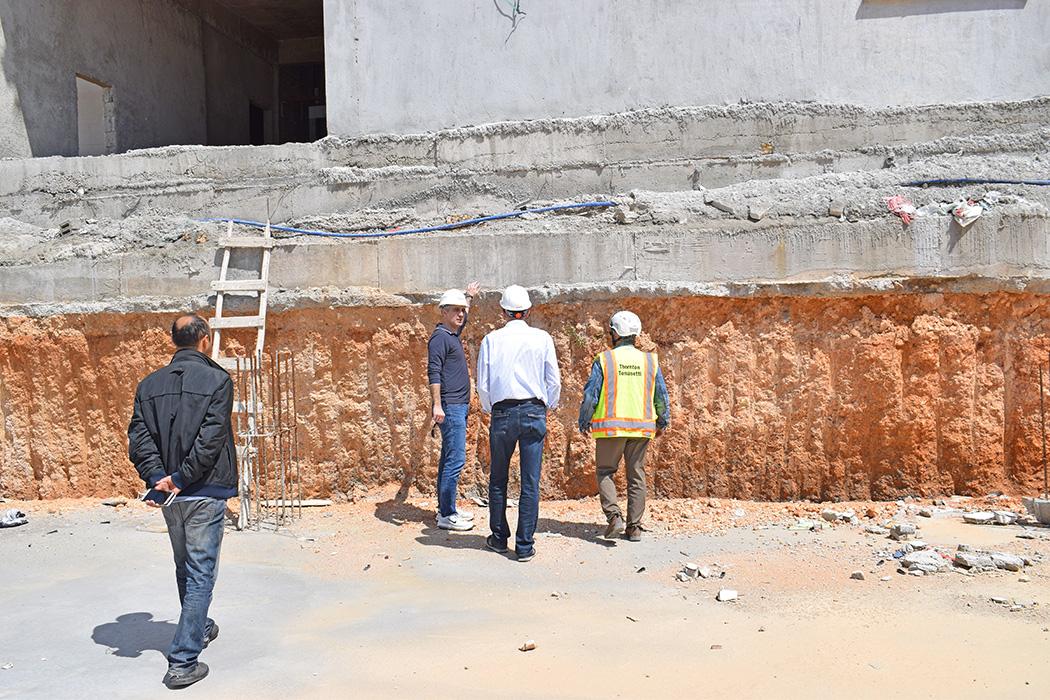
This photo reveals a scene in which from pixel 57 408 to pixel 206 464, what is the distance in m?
4.97

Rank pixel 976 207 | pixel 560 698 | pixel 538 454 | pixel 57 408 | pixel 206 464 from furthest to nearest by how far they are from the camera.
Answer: pixel 57 408 < pixel 976 207 < pixel 538 454 < pixel 206 464 < pixel 560 698

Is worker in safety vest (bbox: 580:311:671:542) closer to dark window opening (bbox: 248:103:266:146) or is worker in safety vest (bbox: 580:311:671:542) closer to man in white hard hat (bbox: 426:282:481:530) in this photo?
man in white hard hat (bbox: 426:282:481:530)

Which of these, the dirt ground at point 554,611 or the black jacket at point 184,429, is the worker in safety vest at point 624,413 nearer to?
the dirt ground at point 554,611

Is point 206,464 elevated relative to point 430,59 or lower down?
lower down

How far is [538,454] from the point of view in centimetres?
655

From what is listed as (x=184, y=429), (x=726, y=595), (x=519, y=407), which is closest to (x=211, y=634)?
(x=184, y=429)

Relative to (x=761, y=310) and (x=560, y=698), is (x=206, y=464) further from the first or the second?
(x=761, y=310)

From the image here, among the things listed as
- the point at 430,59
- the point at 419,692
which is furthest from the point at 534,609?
the point at 430,59

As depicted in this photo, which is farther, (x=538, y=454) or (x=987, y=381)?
(x=987, y=381)

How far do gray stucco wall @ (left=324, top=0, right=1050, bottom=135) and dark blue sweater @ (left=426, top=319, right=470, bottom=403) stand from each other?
130 inches

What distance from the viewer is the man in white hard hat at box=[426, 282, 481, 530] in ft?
23.5

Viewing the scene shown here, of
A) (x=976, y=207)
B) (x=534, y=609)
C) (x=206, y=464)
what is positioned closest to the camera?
(x=206, y=464)

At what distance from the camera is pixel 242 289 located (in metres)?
8.17

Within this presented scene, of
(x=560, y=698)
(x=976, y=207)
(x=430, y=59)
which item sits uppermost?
(x=430, y=59)
